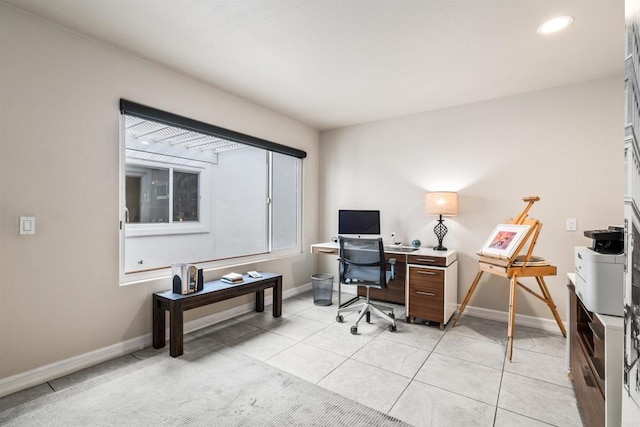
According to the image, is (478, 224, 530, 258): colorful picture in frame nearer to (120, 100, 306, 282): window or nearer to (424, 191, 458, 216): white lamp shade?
(424, 191, 458, 216): white lamp shade

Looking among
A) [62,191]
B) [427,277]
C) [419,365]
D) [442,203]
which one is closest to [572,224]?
[442,203]

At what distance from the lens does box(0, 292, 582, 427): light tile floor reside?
1811mm

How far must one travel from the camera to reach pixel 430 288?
122 inches

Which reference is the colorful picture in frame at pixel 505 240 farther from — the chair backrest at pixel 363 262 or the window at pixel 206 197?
the window at pixel 206 197

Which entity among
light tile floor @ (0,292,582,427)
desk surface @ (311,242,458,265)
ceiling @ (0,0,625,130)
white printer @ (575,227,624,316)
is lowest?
light tile floor @ (0,292,582,427)

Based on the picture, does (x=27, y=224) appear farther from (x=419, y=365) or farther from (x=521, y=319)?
(x=521, y=319)

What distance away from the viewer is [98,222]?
236cm

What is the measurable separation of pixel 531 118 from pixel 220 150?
4814 mm

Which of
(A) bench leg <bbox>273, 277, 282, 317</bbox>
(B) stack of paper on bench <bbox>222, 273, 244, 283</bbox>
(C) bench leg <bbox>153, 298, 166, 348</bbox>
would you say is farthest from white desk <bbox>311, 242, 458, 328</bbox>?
(C) bench leg <bbox>153, 298, 166, 348</bbox>

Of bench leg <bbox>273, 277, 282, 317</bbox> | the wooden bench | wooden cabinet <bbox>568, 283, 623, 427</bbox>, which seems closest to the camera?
wooden cabinet <bbox>568, 283, 623, 427</bbox>

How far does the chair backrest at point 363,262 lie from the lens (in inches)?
119

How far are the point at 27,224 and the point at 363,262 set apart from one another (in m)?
2.75

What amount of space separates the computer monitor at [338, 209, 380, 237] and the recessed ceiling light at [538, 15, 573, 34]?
2443 millimetres

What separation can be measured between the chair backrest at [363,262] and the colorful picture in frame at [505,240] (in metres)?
0.97
